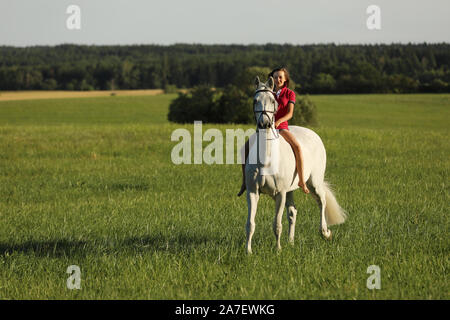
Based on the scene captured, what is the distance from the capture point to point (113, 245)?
9508 millimetres

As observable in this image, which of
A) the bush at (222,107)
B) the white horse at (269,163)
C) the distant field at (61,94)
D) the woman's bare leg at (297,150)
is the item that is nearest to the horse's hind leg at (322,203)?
the white horse at (269,163)

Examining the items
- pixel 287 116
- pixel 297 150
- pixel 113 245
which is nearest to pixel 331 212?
pixel 297 150

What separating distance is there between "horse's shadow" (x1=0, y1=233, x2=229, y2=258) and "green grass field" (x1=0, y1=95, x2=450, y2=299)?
0.12 ft

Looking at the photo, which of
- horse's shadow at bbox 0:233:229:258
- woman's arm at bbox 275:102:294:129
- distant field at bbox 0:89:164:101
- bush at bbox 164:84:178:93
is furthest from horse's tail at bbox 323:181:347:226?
bush at bbox 164:84:178:93

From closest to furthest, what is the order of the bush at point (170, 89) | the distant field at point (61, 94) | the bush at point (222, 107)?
the bush at point (222, 107) → the distant field at point (61, 94) → the bush at point (170, 89)

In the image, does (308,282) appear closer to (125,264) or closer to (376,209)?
(125,264)

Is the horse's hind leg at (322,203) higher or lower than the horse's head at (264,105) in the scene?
lower

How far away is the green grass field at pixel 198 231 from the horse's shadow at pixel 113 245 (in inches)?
1.4

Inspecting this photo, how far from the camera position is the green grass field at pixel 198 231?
24.0ft

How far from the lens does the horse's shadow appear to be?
29.9 ft

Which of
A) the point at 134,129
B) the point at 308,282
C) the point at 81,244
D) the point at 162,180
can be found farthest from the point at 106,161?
the point at 308,282

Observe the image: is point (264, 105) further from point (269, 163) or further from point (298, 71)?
point (298, 71)

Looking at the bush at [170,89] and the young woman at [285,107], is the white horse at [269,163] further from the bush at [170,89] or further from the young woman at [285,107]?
the bush at [170,89]

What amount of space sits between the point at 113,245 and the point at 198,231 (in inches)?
70.5
